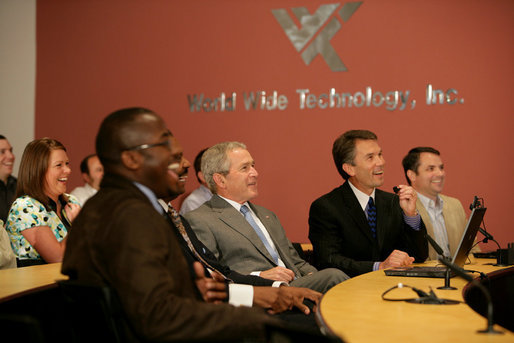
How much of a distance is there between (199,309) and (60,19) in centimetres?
596

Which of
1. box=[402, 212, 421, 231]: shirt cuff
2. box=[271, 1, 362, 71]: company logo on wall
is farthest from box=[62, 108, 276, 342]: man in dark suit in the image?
box=[271, 1, 362, 71]: company logo on wall

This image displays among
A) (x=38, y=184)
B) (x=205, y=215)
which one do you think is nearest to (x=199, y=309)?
(x=205, y=215)

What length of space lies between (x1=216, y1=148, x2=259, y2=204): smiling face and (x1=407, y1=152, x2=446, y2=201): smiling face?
1.72 m

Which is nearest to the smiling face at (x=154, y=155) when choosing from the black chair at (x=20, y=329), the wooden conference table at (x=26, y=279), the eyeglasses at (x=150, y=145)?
the eyeglasses at (x=150, y=145)

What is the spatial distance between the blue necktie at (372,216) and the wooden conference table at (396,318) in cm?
140

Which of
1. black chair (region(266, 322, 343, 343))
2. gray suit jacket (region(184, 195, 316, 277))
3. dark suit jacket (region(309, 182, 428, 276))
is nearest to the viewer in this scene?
black chair (region(266, 322, 343, 343))

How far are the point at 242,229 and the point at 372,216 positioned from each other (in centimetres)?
99

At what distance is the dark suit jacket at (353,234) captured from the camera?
12.9 feet

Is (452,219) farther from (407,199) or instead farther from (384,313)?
(384,313)

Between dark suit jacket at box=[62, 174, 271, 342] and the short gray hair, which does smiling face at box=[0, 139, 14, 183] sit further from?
dark suit jacket at box=[62, 174, 271, 342]

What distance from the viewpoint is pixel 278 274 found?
3453mm

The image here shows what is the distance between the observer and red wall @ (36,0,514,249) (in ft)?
18.8

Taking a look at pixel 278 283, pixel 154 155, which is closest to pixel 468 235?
pixel 278 283

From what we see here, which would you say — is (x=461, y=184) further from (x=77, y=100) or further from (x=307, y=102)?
(x=77, y=100)
